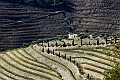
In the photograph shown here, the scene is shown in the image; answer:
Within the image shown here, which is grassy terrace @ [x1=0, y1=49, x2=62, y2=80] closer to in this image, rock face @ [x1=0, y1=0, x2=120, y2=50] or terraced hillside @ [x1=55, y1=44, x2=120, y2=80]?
terraced hillside @ [x1=55, y1=44, x2=120, y2=80]

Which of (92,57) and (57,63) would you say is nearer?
(92,57)

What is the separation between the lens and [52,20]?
7264 inches

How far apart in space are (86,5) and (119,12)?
64.0 feet

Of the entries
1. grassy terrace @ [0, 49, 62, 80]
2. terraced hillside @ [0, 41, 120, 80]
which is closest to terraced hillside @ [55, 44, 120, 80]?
terraced hillside @ [0, 41, 120, 80]

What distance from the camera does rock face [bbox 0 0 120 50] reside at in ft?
551

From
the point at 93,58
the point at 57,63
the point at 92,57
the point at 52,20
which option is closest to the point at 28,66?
the point at 57,63

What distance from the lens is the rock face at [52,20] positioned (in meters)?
168

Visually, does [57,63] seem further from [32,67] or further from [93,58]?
[93,58]

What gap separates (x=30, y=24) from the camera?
577 ft

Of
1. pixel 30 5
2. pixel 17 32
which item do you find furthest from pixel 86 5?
pixel 17 32

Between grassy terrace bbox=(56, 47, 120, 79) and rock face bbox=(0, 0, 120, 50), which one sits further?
rock face bbox=(0, 0, 120, 50)

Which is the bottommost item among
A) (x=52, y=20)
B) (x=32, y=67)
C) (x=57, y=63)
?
(x=52, y=20)

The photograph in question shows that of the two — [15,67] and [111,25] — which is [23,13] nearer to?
[111,25]

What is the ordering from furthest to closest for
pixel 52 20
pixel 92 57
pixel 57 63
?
pixel 52 20, pixel 57 63, pixel 92 57
